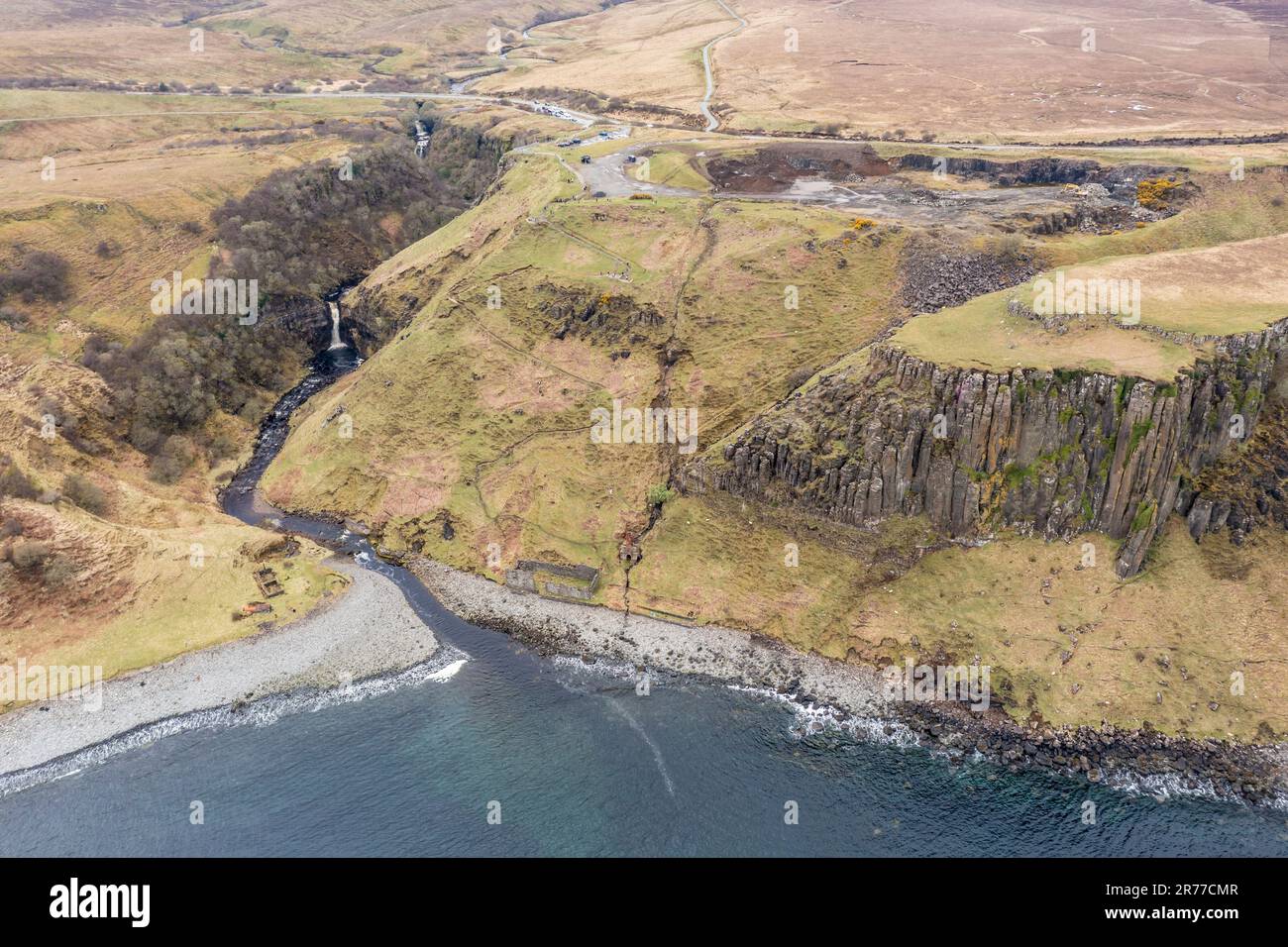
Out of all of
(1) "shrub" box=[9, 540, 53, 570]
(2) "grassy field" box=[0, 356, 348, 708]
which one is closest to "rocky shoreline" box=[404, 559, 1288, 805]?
(2) "grassy field" box=[0, 356, 348, 708]

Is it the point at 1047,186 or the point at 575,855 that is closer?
the point at 575,855

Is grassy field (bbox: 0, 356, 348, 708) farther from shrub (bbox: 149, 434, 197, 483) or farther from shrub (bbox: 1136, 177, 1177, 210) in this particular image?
Answer: shrub (bbox: 1136, 177, 1177, 210)

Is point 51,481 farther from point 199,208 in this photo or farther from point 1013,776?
point 1013,776

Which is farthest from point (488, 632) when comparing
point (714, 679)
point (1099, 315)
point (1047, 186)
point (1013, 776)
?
point (1047, 186)

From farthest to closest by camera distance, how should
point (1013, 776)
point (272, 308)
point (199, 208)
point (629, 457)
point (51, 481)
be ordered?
1. point (199, 208)
2. point (272, 308)
3. point (629, 457)
4. point (51, 481)
5. point (1013, 776)

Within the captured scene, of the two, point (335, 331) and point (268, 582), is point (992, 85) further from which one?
point (268, 582)

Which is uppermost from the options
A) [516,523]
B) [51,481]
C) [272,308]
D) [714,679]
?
[272,308]
